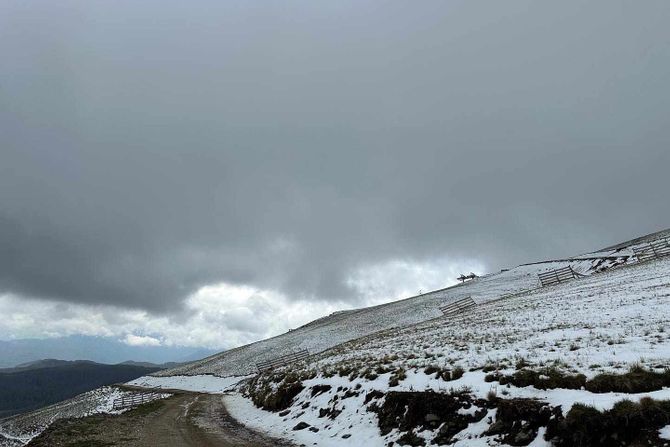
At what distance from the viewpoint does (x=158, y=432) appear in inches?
844

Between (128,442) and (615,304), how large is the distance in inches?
1091

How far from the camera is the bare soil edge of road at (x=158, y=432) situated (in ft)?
58.7

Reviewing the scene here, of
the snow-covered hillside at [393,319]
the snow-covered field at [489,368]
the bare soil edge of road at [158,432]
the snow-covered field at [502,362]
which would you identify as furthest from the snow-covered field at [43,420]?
the snow-covered field at [502,362]

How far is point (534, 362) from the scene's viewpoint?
14961mm

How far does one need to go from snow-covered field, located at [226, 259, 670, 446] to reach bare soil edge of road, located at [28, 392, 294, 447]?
1.28 meters

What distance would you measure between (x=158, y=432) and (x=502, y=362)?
57.5ft

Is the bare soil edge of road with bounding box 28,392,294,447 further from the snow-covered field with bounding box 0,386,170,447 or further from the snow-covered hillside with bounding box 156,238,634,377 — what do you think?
the snow-covered hillside with bounding box 156,238,634,377

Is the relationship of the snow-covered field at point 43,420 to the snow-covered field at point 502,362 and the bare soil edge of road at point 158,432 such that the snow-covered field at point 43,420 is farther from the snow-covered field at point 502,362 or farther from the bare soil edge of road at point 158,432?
the snow-covered field at point 502,362

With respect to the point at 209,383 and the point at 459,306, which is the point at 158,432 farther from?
the point at 459,306

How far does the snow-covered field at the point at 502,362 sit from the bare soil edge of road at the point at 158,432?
1.28 m

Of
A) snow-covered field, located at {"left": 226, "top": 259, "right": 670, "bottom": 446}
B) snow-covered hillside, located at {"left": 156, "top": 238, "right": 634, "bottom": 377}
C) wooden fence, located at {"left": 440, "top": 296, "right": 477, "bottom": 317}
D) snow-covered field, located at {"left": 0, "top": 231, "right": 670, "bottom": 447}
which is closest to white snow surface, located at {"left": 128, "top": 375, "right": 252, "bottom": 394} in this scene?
snow-covered hillside, located at {"left": 156, "top": 238, "right": 634, "bottom": 377}

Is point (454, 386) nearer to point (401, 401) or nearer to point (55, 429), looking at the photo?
point (401, 401)

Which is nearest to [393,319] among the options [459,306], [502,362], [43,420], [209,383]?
[459,306]

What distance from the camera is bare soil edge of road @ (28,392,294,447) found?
1790 cm
